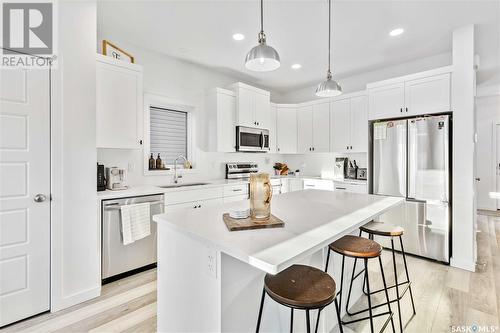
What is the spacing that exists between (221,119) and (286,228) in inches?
114

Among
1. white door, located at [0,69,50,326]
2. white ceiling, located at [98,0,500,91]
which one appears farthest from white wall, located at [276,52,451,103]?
white door, located at [0,69,50,326]

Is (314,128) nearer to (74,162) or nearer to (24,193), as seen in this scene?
(74,162)

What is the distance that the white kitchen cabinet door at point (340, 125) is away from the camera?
423 centimetres

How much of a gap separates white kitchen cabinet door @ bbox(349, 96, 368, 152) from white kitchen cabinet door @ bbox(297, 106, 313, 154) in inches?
33.0

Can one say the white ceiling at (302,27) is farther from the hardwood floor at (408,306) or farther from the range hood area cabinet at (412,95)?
the hardwood floor at (408,306)

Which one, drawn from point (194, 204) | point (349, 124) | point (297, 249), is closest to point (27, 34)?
point (194, 204)

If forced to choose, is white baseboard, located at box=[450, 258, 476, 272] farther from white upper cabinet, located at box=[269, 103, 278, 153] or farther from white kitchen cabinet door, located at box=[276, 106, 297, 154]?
white upper cabinet, located at box=[269, 103, 278, 153]

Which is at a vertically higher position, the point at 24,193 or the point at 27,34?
the point at 27,34

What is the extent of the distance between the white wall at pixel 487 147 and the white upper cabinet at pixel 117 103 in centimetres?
750

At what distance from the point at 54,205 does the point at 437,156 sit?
13.6 feet

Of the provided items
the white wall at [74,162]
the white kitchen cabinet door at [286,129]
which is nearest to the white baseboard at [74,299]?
the white wall at [74,162]

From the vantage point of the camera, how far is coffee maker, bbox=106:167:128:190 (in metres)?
2.77

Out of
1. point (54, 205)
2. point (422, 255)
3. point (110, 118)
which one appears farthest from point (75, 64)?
point (422, 255)
